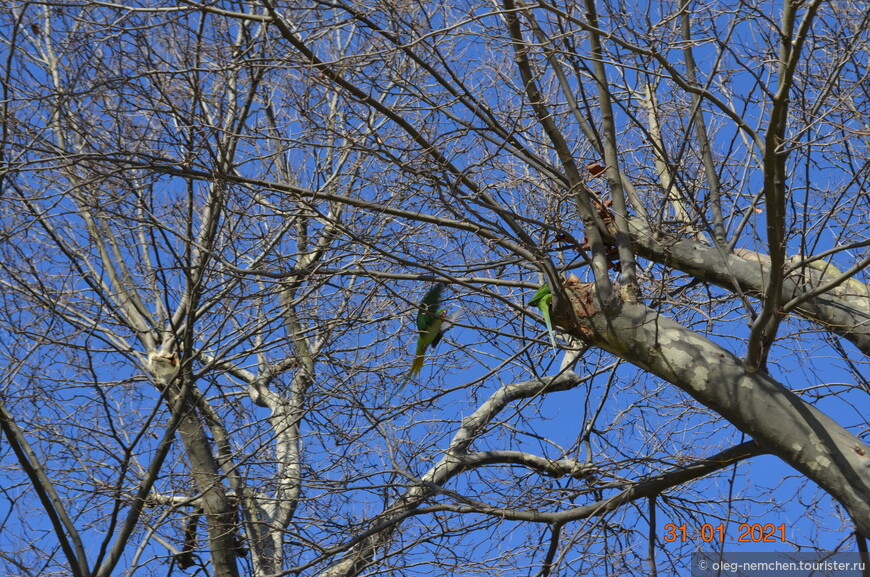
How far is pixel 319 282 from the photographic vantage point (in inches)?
200

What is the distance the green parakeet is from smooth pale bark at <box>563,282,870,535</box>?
4.79 feet

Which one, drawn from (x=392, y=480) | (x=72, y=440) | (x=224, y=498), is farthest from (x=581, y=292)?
(x=72, y=440)

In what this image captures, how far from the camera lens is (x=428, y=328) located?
18.8 ft

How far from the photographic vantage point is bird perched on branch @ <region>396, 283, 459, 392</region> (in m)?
5.68

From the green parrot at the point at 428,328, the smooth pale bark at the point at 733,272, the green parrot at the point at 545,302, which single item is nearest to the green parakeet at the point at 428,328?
the green parrot at the point at 428,328

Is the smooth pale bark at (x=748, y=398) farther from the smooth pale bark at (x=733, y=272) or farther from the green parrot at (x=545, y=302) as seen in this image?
the smooth pale bark at (x=733, y=272)

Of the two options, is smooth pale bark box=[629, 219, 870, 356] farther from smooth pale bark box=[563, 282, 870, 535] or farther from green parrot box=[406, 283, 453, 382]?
green parrot box=[406, 283, 453, 382]

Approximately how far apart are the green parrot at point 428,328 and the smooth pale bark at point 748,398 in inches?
→ 57.5

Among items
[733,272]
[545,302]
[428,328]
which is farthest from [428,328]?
[733,272]

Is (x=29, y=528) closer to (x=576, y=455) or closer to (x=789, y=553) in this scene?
(x=576, y=455)

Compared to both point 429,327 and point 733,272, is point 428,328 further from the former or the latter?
point 733,272

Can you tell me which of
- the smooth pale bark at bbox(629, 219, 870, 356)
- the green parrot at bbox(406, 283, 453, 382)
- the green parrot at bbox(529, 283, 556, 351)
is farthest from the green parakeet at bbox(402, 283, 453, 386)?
the smooth pale bark at bbox(629, 219, 870, 356)

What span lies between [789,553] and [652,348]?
6.35 ft

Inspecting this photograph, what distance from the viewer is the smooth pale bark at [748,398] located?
3.86m
